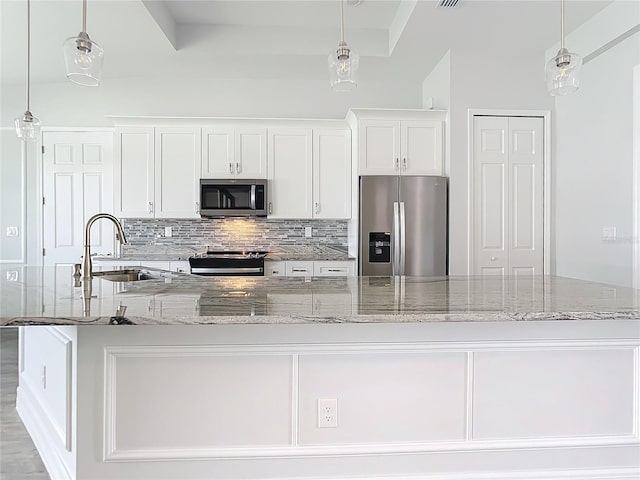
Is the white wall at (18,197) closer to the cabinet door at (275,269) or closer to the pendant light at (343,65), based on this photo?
the cabinet door at (275,269)

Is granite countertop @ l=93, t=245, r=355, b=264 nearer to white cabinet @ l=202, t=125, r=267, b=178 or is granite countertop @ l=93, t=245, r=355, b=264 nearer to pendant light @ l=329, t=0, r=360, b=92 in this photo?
white cabinet @ l=202, t=125, r=267, b=178

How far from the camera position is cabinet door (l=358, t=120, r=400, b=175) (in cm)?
404

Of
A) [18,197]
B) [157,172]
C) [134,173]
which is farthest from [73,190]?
[157,172]

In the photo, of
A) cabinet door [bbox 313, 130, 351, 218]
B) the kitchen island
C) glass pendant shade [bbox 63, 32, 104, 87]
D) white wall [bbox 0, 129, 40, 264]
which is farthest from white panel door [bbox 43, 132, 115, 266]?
the kitchen island

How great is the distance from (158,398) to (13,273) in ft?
4.71

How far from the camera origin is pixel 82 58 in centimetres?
185

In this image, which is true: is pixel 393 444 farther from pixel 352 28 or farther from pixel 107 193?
pixel 107 193

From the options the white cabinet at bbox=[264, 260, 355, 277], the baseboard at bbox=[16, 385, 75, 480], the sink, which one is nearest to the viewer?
the baseboard at bbox=[16, 385, 75, 480]

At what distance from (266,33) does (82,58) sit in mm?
2602

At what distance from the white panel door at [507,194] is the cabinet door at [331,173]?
4.17ft

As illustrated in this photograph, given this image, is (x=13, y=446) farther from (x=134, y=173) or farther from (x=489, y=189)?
(x=489, y=189)

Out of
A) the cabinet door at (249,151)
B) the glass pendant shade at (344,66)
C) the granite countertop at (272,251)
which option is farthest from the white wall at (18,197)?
the glass pendant shade at (344,66)

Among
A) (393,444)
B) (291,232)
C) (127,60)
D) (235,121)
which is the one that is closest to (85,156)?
(127,60)

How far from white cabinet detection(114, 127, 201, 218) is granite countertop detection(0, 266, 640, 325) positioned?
2.17 metres
